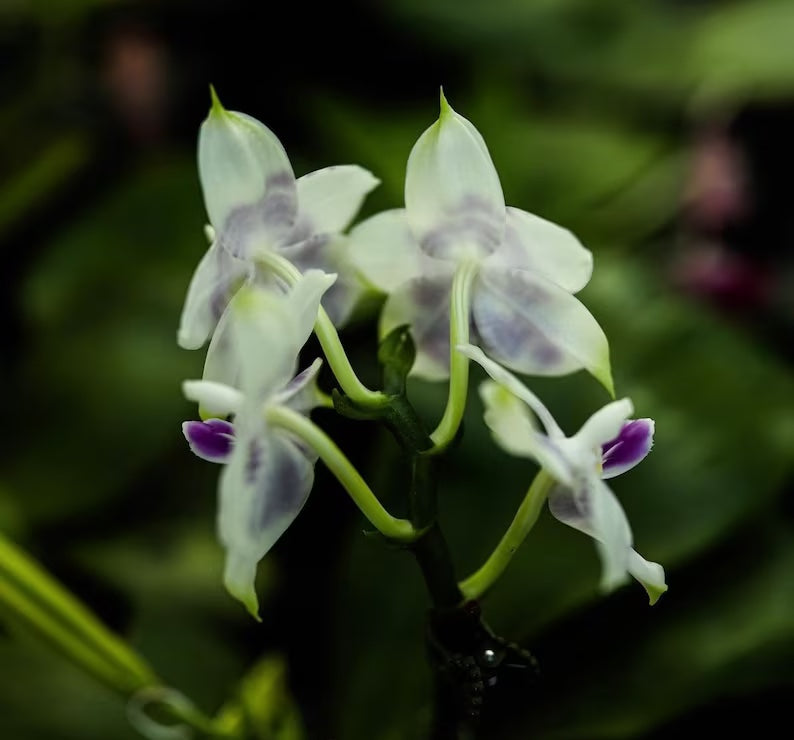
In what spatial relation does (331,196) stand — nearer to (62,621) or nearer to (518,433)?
(518,433)

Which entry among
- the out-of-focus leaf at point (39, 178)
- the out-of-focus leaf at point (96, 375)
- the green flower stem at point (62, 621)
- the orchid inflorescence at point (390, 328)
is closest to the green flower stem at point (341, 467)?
the orchid inflorescence at point (390, 328)

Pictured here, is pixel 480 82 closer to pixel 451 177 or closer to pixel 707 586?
pixel 707 586

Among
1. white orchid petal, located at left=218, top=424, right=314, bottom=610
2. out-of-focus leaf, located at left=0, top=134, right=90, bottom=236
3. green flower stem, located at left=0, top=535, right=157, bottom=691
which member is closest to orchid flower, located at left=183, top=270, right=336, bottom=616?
white orchid petal, located at left=218, top=424, right=314, bottom=610

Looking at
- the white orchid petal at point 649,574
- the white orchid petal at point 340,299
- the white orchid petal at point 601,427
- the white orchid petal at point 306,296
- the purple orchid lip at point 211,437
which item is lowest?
the white orchid petal at point 649,574

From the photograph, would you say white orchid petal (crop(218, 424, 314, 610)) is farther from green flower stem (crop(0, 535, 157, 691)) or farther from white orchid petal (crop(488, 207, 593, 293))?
green flower stem (crop(0, 535, 157, 691))

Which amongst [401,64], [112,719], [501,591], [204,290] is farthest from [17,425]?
[401,64]

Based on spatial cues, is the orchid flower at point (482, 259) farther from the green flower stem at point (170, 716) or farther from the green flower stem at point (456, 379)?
the green flower stem at point (170, 716)
